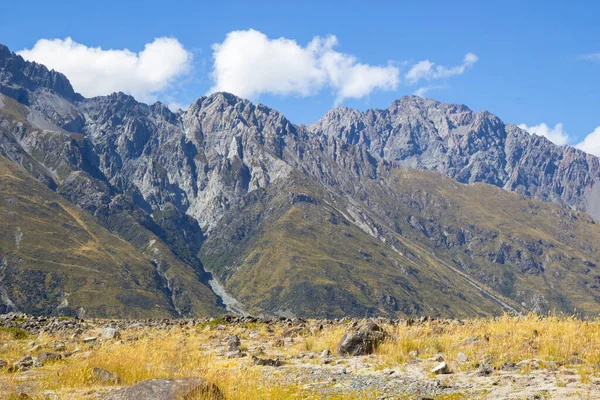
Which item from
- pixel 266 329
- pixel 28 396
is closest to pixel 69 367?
pixel 28 396

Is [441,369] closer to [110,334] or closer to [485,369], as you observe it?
[485,369]

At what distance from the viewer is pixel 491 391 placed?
1261 cm

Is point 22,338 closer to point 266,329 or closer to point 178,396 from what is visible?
point 266,329

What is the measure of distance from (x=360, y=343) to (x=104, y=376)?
9195 mm

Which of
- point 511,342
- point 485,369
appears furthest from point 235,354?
point 511,342

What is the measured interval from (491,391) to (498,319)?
10.1 meters

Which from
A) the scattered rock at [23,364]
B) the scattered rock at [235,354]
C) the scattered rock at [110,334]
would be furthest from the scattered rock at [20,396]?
the scattered rock at [110,334]

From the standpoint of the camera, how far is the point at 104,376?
1523 centimetres

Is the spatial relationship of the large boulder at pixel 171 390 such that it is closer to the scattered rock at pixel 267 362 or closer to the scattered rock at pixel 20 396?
the scattered rock at pixel 20 396

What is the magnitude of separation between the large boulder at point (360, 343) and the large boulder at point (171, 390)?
797cm

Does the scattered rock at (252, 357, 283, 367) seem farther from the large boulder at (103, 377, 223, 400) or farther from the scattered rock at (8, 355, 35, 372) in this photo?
the scattered rock at (8, 355, 35, 372)

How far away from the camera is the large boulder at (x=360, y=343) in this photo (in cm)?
1922

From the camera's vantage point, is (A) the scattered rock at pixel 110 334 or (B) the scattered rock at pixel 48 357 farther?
(A) the scattered rock at pixel 110 334

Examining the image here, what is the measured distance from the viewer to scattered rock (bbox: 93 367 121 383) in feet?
49.5
